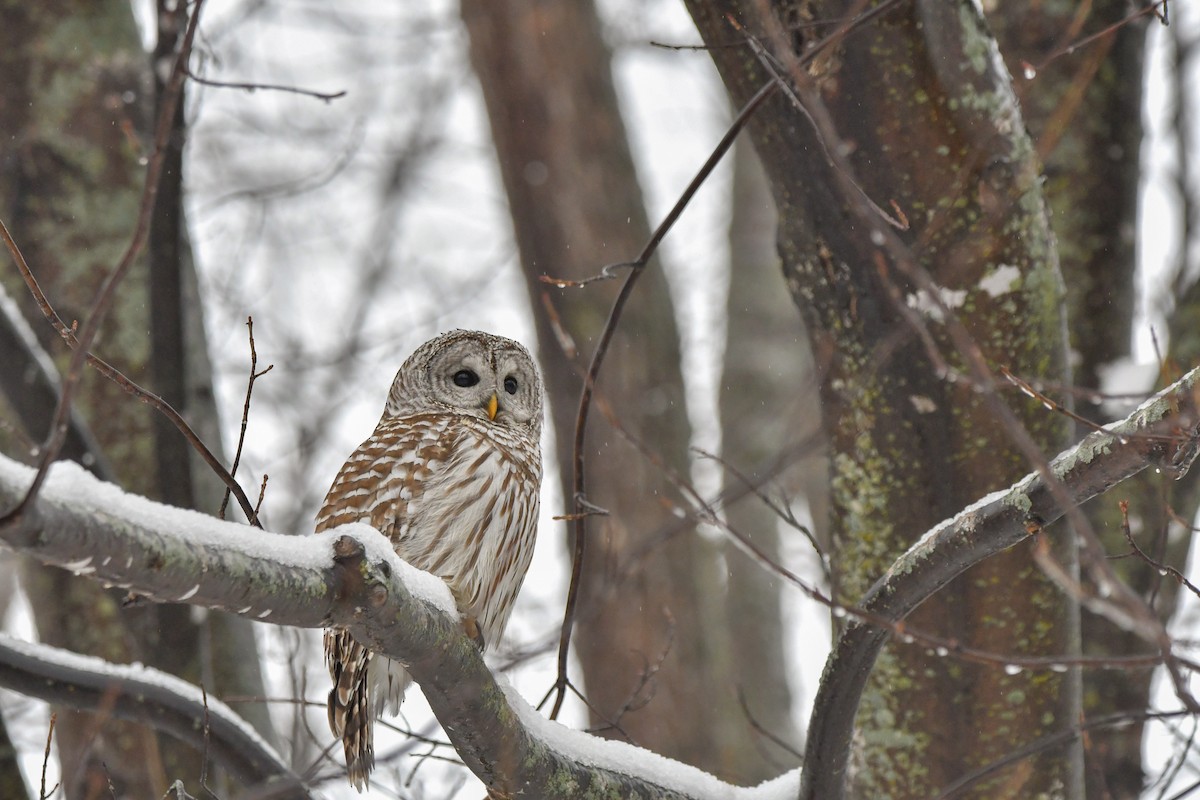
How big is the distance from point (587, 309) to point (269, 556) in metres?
5.34

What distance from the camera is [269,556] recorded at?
1.96 metres

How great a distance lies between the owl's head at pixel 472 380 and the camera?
479 cm

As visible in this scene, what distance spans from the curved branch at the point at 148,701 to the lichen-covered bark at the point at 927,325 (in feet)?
5.69

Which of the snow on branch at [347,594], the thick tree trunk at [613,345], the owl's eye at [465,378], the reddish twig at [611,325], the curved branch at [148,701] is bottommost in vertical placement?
the snow on branch at [347,594]

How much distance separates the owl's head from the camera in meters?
4.79

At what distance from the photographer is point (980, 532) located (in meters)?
2.44

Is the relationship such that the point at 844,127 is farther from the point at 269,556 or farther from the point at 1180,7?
the point at 1180,7

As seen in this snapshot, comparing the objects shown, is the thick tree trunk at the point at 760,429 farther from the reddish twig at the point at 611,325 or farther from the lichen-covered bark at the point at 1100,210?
the reddish twig at the point at 611,325

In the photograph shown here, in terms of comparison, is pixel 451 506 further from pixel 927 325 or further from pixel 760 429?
pixel 760 429

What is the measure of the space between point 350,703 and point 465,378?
4.89 ft

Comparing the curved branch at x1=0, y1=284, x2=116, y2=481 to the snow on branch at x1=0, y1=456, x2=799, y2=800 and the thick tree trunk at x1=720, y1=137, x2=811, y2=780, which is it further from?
the thick tree trunk at x1=720, y1=137, x2=811, y2=780

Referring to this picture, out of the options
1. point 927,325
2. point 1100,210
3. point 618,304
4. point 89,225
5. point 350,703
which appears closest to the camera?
point 618,304

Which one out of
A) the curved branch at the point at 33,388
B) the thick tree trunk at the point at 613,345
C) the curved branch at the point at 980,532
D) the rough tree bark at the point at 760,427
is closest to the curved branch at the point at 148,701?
the curved branch at the point at 33,388

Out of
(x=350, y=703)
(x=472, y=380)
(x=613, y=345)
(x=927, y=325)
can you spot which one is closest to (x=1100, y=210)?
(x=927, y=325)
